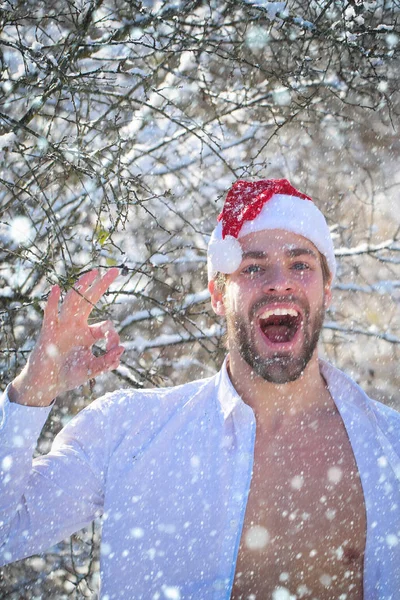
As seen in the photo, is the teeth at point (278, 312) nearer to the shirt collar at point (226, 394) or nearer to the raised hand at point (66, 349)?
the shirt collar at point (226, 394)

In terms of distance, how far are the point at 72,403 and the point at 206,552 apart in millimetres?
2791

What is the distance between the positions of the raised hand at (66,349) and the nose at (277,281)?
722mm

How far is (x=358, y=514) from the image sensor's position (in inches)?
102

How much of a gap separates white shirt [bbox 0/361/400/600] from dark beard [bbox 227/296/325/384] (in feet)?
0.55

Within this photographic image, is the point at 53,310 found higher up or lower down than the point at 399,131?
lower down

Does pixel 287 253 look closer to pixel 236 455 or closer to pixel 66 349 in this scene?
pixel 236 455

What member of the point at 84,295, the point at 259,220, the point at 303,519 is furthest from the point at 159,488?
the point at 259,220

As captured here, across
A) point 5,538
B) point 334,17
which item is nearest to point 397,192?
point 334,17

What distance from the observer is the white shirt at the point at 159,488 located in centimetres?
226

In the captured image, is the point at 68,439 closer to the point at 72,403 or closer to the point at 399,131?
the point at 72,403

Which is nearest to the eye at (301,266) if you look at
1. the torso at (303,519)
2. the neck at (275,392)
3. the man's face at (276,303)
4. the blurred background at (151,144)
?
the man's face at (276,303)

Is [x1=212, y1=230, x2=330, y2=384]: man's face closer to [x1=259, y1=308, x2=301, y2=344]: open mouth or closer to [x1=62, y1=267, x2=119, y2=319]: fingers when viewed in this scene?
[x1=259, y1=308, x2=301, y2=344]: open mouth

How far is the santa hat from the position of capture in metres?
2.88

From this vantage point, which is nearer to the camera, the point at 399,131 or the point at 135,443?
the point at 135,443
